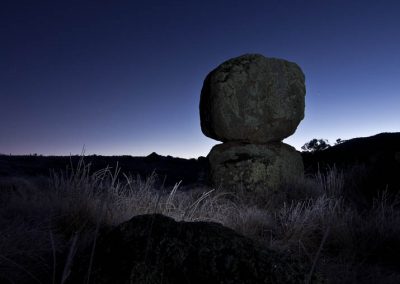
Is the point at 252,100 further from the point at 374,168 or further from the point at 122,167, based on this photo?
the point at 122,167

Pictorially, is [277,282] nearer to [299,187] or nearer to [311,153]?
[299,187]

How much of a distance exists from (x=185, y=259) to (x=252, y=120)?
596cm

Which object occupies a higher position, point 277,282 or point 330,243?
point 277,282

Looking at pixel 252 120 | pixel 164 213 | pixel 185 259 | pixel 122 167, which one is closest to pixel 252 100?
pixel 252 120

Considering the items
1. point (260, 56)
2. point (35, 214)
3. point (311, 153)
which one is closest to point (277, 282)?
point (35, 214)

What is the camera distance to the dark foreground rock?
4.45 feet

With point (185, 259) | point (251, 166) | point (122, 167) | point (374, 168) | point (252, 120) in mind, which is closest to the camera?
point (185, 259)

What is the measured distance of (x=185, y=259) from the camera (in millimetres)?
1400

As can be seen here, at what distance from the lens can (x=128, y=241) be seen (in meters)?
1.51

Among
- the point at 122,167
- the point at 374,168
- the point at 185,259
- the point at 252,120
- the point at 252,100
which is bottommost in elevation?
the point at 185,259

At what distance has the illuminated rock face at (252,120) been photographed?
7.12m

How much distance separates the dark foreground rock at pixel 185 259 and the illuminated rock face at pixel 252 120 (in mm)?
5459

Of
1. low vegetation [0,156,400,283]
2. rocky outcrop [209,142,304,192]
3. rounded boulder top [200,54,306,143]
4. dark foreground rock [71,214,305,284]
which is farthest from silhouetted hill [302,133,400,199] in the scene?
dark foreground rock [71,214,305,284]

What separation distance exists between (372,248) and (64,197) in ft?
10.1
